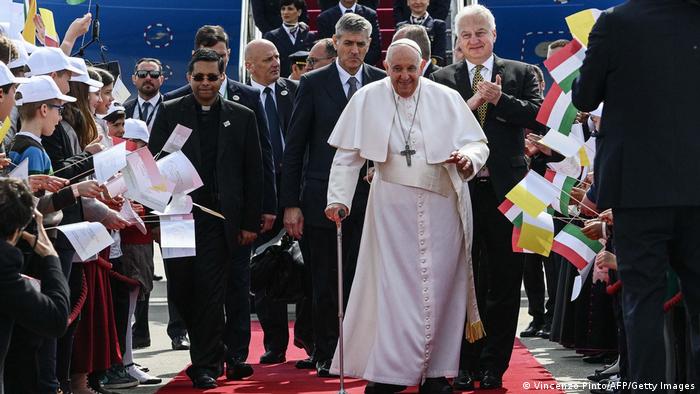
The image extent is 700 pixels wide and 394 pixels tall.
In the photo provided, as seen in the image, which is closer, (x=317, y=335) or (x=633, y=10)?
(x=633, y=10)

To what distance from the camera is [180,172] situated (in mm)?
7973

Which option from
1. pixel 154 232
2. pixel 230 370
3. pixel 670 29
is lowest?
pixel 230 370

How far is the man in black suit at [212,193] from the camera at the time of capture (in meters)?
8.72

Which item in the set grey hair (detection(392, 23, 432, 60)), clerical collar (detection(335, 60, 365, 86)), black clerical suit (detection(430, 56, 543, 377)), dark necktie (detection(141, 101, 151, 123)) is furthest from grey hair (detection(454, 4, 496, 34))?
dark necktie (detection(141, 101, 151, 123))

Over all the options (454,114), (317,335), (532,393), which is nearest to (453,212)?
(454,114)

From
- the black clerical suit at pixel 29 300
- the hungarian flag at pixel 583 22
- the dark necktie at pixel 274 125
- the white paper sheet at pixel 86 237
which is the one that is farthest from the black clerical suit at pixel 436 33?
the black clerical suit at pixel 29 300

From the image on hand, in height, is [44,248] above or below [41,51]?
below

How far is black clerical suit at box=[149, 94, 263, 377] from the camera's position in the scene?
8719 mm

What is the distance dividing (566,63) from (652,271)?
1686mm

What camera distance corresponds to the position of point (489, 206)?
8523 millimetres

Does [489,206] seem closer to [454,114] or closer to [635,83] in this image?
[454,114]

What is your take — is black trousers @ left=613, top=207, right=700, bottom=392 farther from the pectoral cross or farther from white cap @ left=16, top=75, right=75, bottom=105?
white cap @ left=16, top=75, right=75, bottom=105

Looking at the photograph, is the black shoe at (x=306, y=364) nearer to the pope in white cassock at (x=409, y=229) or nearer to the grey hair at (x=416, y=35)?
the pope in white cassock at (x=409, y=229)

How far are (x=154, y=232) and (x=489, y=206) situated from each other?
6.94 ft
